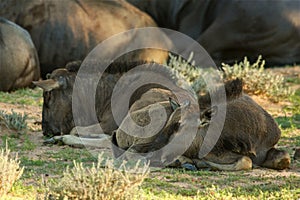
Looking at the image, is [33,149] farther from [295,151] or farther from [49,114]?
[295,151]

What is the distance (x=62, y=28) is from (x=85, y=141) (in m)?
6.17

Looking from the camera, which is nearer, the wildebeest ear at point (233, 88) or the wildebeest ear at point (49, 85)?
the wildebeest ear at point (233, 88)

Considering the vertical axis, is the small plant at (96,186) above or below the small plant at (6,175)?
above

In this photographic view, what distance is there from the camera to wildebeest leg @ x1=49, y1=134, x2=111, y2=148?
356 inches

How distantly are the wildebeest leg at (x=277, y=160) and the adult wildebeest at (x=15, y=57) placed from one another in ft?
21.4

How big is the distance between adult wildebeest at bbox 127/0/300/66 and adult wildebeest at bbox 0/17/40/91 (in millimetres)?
3808

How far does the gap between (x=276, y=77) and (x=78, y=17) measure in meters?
3.97

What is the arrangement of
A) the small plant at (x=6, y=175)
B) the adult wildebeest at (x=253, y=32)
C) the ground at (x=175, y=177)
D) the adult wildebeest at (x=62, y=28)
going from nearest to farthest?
the small plant at (x=6, y=175), the ground at (x=175, y=177), the adult wildebeest at (x=62, y=28), the adult wildebeest at (x=253, y=32)

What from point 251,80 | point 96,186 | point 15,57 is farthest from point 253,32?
point 96,186

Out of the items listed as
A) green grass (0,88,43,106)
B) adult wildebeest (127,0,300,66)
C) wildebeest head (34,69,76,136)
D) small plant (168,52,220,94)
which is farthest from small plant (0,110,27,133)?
adult wildebeest (127,0,300,66)

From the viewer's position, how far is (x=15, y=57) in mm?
13469

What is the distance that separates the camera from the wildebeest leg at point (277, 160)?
26.1ft

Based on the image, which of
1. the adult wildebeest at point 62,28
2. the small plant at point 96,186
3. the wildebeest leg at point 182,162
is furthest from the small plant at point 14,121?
the adult wildebeest at point 62,28

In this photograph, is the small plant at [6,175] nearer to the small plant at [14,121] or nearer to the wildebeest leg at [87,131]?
the wildebeest leg at [87,131]
